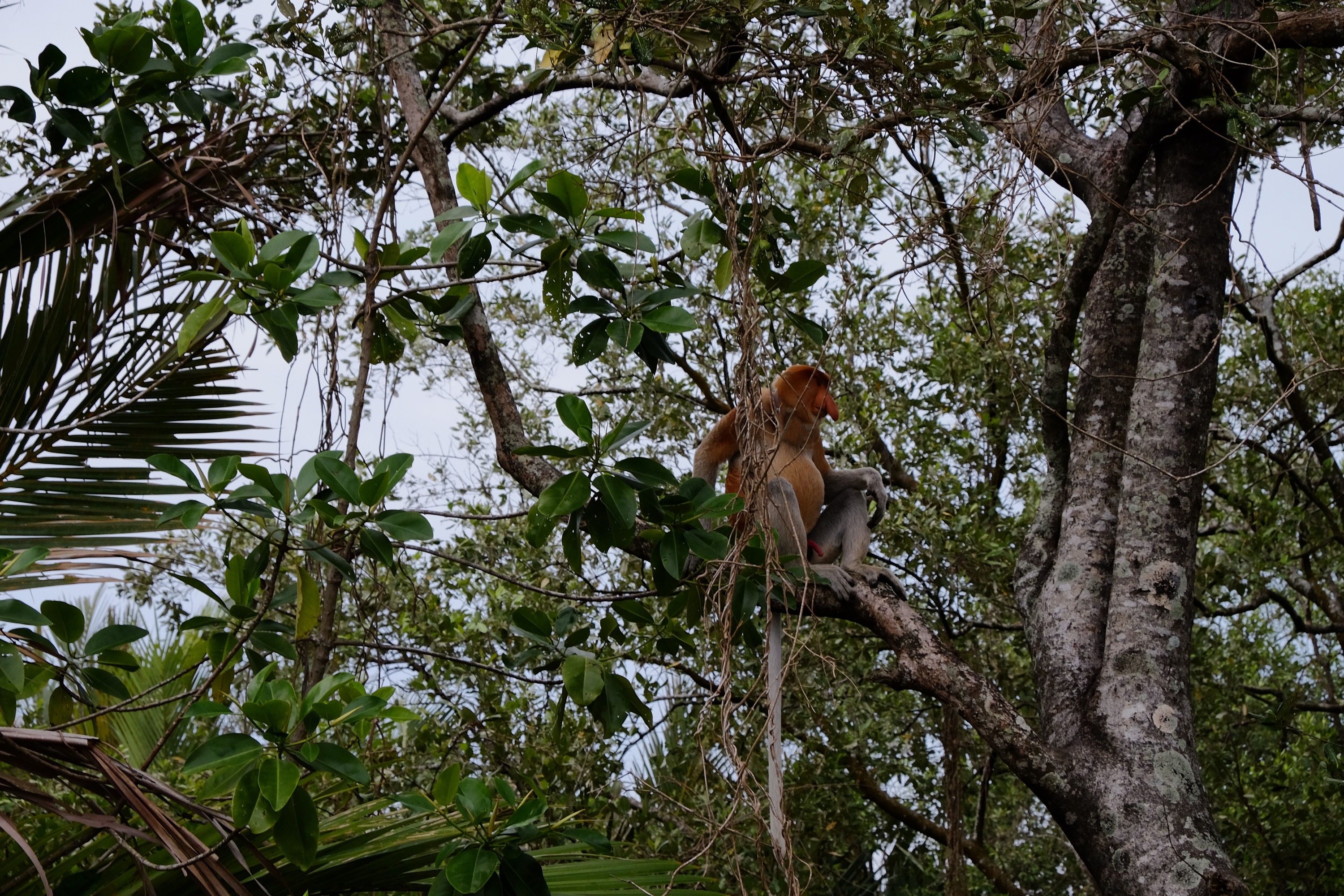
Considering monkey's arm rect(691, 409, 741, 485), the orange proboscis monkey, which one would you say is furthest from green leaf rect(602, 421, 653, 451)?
monkey's arm rect(691, 409, 741, 485)

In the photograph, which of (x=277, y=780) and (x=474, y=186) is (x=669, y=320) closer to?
(x=474, y=186)

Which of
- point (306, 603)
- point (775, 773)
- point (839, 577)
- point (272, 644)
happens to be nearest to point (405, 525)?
point (306, 603)

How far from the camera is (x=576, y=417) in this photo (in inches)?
76.0

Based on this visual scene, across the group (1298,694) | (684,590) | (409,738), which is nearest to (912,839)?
(1298,694)

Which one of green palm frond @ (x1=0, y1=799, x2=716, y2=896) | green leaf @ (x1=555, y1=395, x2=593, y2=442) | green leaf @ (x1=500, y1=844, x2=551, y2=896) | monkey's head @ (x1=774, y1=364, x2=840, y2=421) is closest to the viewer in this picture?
green leaf @ (x1=500, y1=844, x2=551, y2=896)

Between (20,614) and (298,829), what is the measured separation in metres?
0.60

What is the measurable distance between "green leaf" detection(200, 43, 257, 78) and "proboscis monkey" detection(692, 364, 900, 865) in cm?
173

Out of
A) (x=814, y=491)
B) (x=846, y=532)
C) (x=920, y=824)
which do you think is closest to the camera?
(x=846, y=532)

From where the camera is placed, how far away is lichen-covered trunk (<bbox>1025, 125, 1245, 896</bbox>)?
2.40m

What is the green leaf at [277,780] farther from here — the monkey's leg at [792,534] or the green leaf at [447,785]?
the monkey's leg at [792,534]

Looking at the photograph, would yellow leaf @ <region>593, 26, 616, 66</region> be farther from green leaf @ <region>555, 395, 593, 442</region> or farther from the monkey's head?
the monkey's head

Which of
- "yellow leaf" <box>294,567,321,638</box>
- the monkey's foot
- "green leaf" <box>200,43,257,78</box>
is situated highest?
"green leaf" <box>200,43,257,78</box>

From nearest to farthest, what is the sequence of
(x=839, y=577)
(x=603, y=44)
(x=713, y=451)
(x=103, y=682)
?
1. (x=103, y=682)
2. (x=603, y=44)
3. (x=839, y=577)
4. (x=713, y=451)

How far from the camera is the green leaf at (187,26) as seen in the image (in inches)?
78.4
